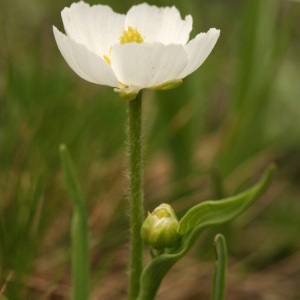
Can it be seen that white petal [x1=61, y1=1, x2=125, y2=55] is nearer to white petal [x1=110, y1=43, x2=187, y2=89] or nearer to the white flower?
the white flower

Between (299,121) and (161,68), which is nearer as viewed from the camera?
(161,68)

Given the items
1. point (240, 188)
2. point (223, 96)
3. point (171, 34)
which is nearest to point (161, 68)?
point (171, 34)

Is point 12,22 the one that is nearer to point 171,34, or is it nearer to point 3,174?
point 3,174

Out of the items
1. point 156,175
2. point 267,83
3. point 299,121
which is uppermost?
point 267,83

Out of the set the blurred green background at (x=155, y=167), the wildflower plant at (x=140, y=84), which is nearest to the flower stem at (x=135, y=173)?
the wildflower plant at (x=140, y=84)

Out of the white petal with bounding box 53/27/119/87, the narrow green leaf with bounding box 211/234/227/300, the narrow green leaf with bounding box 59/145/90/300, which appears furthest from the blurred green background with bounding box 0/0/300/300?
the white petal with bounding box 53/27/119/87

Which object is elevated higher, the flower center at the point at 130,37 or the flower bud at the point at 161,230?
the flower center at the point at 130,37

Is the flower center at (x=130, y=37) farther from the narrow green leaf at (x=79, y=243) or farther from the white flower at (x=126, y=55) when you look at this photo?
the narrow green leaf at (x=79, y=243)

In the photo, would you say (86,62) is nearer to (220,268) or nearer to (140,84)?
(140,84)
